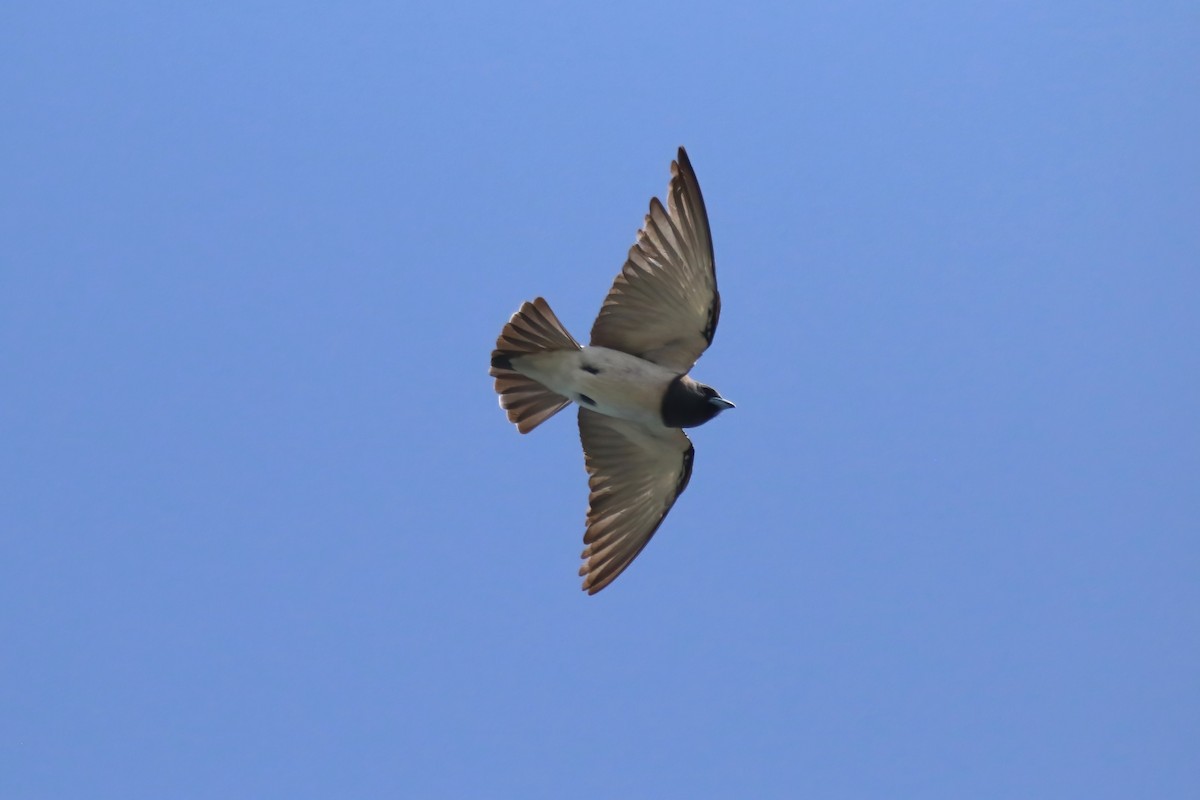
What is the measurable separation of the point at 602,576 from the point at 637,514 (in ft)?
1.90

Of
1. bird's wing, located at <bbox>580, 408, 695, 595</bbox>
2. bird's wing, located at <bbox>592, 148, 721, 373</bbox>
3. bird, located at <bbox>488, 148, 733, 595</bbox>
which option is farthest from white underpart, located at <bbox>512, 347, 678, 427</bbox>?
bird's wing, located at <bbox>580, 408, 695, 595</bbox>

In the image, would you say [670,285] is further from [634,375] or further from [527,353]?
[527,353]

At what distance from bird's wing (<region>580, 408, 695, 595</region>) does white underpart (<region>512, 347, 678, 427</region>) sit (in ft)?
1.66

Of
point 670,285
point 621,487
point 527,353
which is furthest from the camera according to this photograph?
point 621,487

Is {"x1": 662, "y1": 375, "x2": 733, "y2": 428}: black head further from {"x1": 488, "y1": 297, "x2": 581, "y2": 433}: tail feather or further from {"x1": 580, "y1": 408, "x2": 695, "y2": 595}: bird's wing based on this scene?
{"x1": 488, "y1": 297, "x2": 581, "y2": 433}: tail feather

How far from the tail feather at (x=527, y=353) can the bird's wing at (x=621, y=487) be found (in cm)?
41

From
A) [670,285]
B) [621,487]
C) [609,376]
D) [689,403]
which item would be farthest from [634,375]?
[621,487]

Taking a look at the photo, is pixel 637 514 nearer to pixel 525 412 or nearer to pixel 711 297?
pixel 525 412

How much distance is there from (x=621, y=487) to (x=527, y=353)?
1446 mm

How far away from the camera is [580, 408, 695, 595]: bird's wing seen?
9711mm

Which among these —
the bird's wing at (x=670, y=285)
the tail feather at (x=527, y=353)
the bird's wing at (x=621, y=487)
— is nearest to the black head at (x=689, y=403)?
the bird's wing at (x=670, y=285)

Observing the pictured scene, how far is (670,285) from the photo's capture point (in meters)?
8.87

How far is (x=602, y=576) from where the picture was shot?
9.69m

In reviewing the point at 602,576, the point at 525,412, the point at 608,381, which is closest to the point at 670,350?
the point at 608,381
